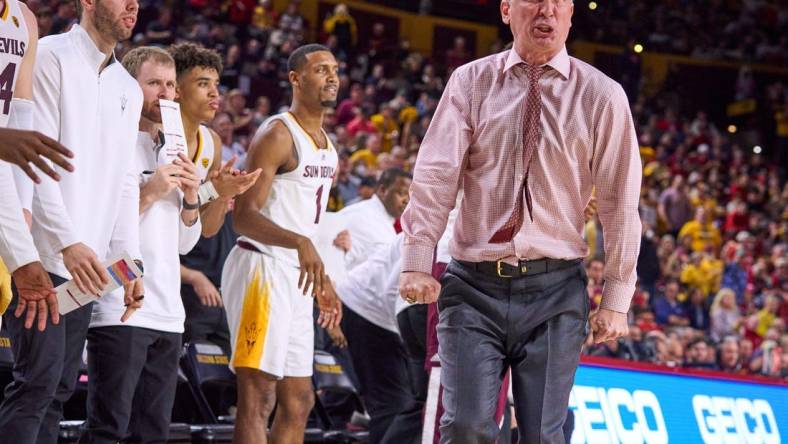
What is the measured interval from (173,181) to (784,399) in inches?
197

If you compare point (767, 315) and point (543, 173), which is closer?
point (543, 173)

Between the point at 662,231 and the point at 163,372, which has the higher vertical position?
the point at 163,372

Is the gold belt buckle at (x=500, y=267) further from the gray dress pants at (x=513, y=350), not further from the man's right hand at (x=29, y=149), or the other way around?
the man's right hand at (x=29, y=149)

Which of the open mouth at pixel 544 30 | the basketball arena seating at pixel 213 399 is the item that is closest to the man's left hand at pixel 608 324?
the open mouth at pixel 544 30

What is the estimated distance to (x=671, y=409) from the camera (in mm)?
7676

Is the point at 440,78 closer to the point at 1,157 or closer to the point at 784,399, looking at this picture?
the point at 784,399

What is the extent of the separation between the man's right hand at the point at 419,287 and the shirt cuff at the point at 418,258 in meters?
0.02

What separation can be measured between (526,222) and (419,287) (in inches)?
17.7

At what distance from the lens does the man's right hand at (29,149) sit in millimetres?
3422

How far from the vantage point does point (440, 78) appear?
23.4 metres

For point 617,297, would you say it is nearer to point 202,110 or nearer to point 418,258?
point 418,258

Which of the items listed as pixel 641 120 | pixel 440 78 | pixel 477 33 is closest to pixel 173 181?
pixel 440 78

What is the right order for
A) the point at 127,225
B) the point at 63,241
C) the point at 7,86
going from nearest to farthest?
the point at 7,86 → the point at 63,241 → the point at 127,225

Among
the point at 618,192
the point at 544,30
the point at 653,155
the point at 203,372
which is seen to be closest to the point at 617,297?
the point at 618,192
